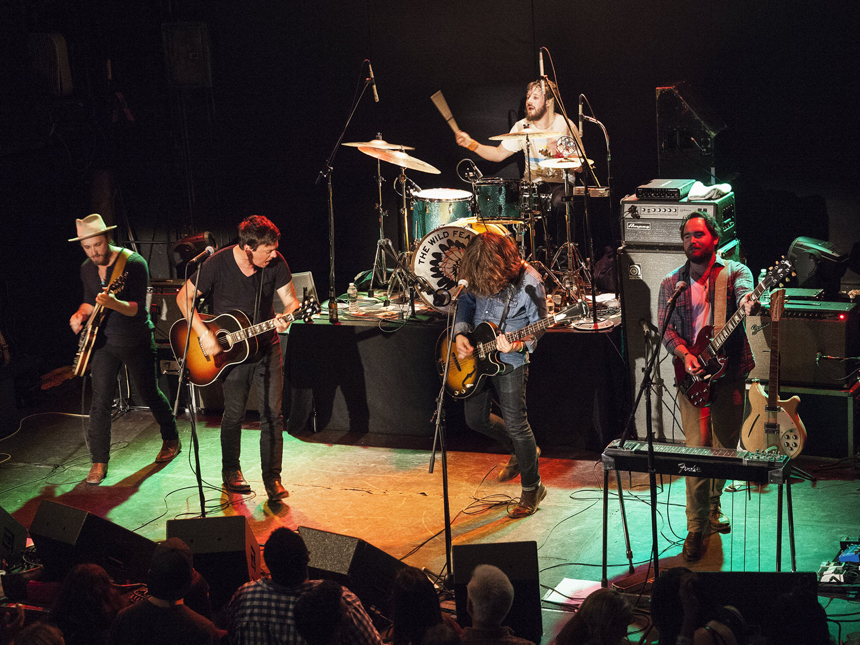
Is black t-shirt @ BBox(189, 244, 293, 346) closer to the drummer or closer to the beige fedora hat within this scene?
the beige fedora hat

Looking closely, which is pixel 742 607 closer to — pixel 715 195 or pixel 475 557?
pixel 475 557

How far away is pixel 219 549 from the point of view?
5.02m

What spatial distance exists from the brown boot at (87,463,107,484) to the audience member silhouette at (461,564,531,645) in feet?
16.2

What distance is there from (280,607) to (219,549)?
1.07 meters

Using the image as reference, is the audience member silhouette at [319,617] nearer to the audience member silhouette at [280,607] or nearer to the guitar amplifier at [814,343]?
the audience member silhouette at [280,607]

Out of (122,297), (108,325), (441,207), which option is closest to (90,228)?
(122,297)

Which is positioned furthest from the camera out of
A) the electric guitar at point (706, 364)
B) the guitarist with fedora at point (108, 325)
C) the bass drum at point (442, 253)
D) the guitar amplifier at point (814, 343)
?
the bass drum at point (442, 253)

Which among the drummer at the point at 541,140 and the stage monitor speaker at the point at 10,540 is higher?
the drummer at the point at 541,140

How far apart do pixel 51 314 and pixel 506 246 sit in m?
7.58

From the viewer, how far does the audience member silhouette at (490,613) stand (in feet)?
12.8

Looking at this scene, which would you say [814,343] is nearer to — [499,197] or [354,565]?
[499,197]

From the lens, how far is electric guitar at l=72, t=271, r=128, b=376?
775 cm

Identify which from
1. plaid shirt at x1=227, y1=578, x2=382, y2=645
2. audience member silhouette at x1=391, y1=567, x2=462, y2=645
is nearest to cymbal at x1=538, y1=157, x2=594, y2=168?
audience member silhouette at x1=391, y1=567, x2=462, y2=645

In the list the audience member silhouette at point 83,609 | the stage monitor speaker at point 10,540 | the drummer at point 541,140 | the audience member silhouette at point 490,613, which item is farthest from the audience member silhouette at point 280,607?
the drummer at point 541,140
